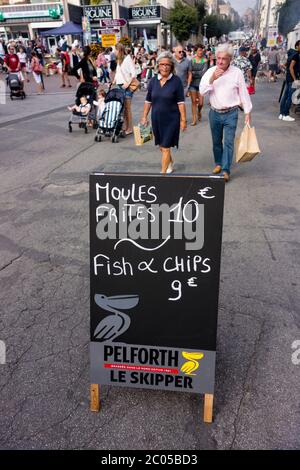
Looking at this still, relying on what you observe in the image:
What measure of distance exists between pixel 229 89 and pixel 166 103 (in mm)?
918

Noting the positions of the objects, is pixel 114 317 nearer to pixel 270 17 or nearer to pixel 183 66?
pixel 183 66

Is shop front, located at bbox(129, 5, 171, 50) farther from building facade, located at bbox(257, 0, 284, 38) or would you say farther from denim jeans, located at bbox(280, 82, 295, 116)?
denim jeans, located at bbox(280, 82, 295, 116)

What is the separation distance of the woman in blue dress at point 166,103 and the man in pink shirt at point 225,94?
15.4 inches

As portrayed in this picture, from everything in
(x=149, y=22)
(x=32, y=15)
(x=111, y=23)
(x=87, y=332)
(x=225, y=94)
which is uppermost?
(x=32, y=15)

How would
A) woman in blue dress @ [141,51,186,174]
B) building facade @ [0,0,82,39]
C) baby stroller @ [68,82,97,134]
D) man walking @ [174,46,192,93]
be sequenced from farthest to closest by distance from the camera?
building facade @ [0,0,82,39], baby stroller @ [68,82,97,134], man walking @ [174,46,192,93], woman in blue dress @ [141,51,186,174]

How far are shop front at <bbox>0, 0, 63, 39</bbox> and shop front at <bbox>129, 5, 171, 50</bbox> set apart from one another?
9064 millimetres

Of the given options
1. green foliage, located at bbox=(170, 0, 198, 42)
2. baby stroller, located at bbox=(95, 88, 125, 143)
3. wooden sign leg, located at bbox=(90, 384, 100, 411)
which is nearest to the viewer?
wooden sign leg, located at bbox=(90, 384, 100, 411)

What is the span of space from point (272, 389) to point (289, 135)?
332 inches

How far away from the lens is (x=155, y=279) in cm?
229

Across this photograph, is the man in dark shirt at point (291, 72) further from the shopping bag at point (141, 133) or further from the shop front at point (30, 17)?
the shop front at point (30, 17)

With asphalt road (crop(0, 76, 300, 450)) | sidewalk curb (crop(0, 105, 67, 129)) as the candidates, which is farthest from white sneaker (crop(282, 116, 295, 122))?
sidewalk curb (crop(0, 105, 67, 129))

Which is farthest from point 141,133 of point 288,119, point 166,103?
point 288,119

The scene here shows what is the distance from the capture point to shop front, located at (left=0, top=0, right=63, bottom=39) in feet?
141

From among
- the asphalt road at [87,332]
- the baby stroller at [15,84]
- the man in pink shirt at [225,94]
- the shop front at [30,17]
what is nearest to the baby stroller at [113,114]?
the asphalt road at [87,332]
